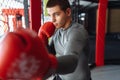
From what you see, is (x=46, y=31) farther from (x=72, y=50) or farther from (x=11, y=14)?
(x=11, y=14)

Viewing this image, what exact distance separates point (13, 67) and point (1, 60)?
4 cm

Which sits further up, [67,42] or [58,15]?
[58,15]

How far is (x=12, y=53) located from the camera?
0.65 meters

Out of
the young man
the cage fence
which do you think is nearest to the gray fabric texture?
the young man

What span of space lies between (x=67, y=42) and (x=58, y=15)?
0.59 ft

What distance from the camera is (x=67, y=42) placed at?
104 centimetres

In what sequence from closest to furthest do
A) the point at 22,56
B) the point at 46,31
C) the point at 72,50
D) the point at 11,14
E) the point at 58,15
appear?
the point at 22,56, the point at 72,50, the point at 58,15, the point at 46,31, the point at 11,14

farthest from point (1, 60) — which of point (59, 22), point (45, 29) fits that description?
point (45, 29)

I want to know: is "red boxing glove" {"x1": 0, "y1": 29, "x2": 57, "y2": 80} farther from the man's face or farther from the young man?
the man's face

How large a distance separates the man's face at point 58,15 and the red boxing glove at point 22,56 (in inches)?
17.8

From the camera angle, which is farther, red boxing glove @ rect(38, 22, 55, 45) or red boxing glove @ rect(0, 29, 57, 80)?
red boxing glove @ rect(38, 22, 55, 45)

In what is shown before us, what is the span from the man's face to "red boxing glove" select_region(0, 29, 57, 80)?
45 cm

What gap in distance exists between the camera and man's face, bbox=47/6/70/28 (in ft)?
3.75

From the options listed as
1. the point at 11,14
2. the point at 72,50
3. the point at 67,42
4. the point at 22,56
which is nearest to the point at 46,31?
the point at 67,42
